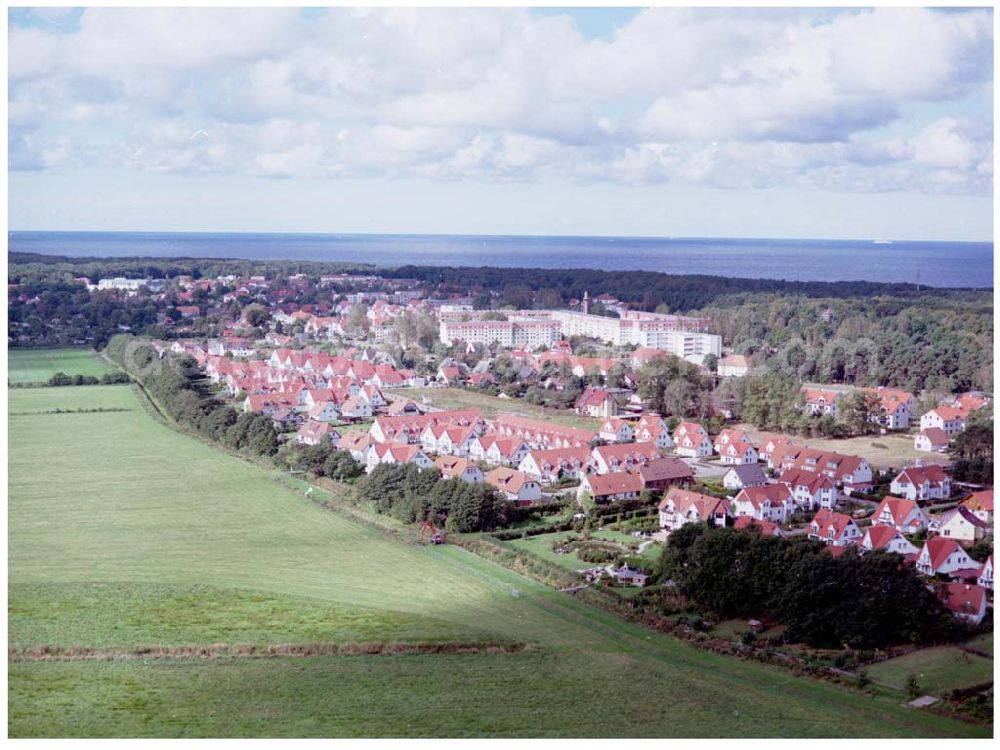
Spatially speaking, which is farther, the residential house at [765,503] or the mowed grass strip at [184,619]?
the residential house at [765,503]

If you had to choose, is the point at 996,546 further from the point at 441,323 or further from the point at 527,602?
the point at 441,323

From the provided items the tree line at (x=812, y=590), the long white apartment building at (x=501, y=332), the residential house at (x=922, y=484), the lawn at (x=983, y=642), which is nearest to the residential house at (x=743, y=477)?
the residential house at (x=922, y=484)

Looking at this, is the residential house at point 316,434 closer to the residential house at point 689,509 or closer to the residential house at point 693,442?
the residential house at point 693,442

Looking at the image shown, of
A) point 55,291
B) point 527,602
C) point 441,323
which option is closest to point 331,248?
point 441,323

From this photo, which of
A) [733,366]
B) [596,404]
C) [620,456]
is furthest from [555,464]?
[733,366]

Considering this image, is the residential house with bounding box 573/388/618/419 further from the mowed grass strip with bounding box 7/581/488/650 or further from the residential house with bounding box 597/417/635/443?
the mowed grass strip with bounding box 7/581/488/650
